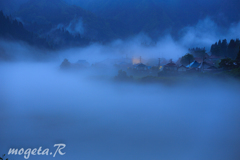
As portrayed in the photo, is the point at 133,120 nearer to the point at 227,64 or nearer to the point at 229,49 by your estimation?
the point at 227,64

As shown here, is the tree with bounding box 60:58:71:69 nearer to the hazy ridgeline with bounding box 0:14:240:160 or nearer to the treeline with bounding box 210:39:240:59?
the hazy ridgeline with bounding box 0:14:240:160

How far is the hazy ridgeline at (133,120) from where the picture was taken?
11.8 meters

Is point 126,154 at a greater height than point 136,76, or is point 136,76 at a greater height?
point 136,76

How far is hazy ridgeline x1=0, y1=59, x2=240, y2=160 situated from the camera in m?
11.8

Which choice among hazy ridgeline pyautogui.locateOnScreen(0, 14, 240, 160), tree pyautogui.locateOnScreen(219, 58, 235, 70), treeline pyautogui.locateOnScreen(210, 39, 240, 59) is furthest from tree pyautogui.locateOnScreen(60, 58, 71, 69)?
treeline pyautogui.locateOnScreen(210, 39, 240, 59)

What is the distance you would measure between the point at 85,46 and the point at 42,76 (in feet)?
38.7

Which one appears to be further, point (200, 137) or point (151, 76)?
point (151, 76)

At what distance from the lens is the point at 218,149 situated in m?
11.4

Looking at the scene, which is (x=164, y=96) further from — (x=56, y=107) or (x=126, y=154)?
(x=56, y=107)

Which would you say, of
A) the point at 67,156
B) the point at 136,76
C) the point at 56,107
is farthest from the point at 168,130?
the point at 56,107

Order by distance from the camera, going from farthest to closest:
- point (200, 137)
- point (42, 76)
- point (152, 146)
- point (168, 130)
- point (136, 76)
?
point (42, 76) < point (136, 76) < point (168, 130) < point (200, 137) < point (152, 146)

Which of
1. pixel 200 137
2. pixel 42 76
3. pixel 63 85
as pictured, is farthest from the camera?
pixel 42 76

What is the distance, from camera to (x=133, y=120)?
17547mm

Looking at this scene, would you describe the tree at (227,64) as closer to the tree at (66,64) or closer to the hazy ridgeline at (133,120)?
the hazy ridgeline at (133,120)
